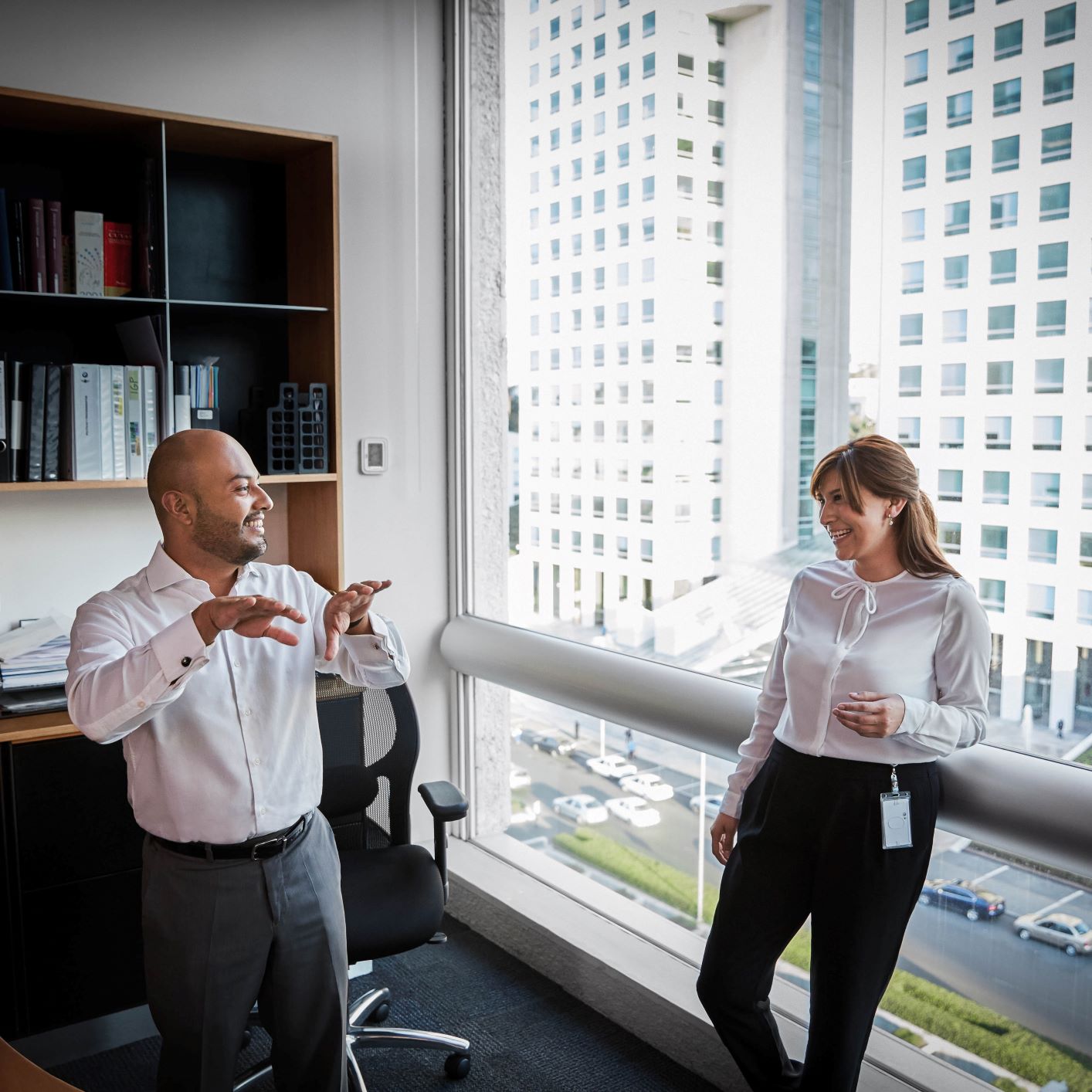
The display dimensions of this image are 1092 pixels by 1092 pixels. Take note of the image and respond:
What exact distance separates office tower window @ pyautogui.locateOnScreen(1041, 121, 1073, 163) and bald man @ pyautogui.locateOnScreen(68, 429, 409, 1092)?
5.39ft

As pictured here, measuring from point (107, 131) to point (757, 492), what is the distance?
2.05 meters

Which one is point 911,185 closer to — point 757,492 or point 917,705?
point 757,492

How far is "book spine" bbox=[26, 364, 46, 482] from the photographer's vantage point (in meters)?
2.80

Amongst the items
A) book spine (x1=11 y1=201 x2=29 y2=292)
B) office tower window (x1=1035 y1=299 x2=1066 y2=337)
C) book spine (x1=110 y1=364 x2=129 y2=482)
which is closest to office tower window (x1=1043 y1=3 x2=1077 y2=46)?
office tower window (x1=1035 y1=299 x2=1066 y2=337)

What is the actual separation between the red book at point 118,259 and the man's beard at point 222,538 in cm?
132

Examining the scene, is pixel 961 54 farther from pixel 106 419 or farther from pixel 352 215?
pixel 106 419

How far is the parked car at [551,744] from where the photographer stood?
3623mm

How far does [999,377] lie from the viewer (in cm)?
231

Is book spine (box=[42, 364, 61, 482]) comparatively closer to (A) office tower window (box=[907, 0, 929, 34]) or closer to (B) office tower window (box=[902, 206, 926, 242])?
(B) office tower window (box=[902, 206, 926, 242])

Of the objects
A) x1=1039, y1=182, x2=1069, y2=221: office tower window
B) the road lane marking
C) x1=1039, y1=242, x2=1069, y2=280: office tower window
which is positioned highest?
x1=1039, y1=182, x2=1069, y2=221: office tower window

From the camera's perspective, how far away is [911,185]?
2.46 m

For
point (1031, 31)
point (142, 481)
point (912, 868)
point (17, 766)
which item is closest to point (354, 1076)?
point (17, 766)

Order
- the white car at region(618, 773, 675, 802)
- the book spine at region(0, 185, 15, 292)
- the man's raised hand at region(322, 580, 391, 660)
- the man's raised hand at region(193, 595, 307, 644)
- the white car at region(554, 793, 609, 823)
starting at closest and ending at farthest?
the man's raised hand at region(193, 595, 307, 644)
the man's raised hand at region(322, 580, 391, 660)
the book spine at region(0, 185, 15, 292)
the white car at region(618, 773, 675, 802)
the white car at region(554, 793, 609, 823)

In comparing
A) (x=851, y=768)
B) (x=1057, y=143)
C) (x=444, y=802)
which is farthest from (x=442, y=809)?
(x=1057, y=143)
